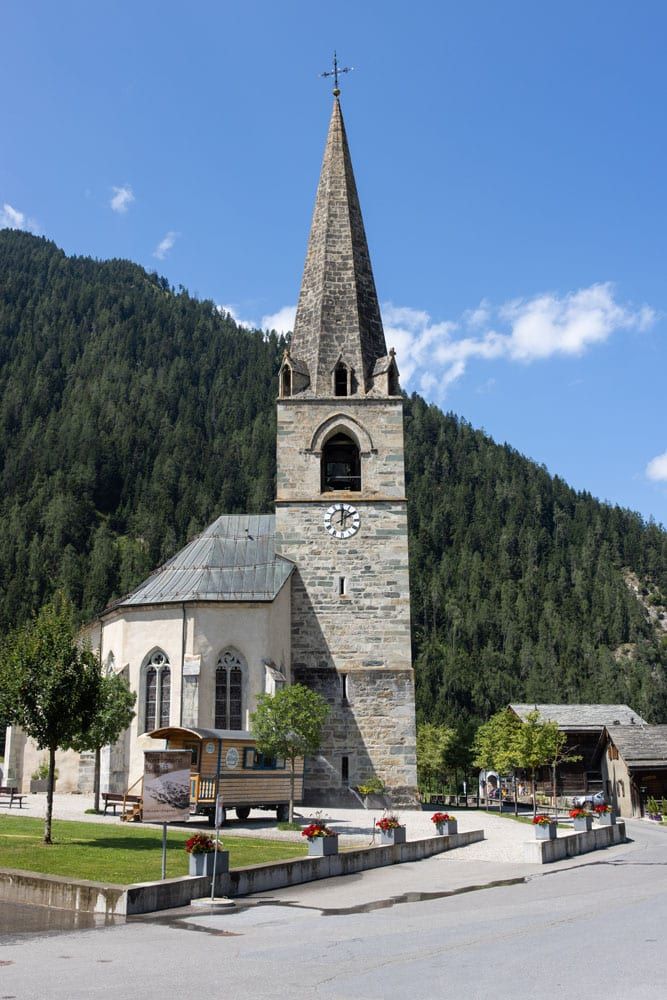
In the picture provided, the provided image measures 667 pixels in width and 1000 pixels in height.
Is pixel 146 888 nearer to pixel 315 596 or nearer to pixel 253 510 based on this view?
pixel 315 596

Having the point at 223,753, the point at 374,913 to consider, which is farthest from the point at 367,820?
the point at 374,913

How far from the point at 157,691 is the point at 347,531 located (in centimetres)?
971

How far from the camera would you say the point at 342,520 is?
36.9m

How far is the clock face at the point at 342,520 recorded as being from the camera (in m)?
36.8

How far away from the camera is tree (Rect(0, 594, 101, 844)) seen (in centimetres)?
1998

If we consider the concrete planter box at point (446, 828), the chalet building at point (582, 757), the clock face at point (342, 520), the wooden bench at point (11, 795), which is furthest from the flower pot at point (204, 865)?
the chalet building at point (582, 757)

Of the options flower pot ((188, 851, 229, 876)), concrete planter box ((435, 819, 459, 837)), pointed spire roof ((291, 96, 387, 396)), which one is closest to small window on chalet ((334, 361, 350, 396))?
pointed spire roof ((291, 96, 387, 396))

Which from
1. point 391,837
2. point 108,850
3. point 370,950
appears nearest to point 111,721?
point 108,850

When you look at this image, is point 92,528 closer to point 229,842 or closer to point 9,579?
point 9,579

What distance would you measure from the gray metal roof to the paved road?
1713 cm

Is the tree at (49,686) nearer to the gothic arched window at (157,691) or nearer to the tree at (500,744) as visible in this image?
the gothic arched window at (157,691)

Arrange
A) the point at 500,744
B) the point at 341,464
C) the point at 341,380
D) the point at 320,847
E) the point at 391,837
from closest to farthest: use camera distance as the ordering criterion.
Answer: the point at 320,847
the point at 391,837
the point at 341,464
the point at 341,380
the point at 500,744

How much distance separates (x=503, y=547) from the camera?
6476 inches

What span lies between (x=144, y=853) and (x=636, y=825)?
30.5 metres
